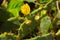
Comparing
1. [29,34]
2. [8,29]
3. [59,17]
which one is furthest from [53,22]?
[8,29]

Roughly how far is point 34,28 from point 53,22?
5.2 inches

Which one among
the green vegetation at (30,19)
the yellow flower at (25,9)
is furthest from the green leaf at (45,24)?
the yellow flower at (25,9)

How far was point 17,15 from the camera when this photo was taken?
1401mm

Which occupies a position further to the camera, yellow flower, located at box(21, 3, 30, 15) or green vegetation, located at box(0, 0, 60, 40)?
yellow flower, located at box(21, 3, 30, 15)

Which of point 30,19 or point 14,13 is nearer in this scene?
point 30,19

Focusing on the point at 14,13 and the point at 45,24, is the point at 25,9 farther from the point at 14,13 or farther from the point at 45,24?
the point at 45,24

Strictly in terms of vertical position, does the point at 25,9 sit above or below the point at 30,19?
above

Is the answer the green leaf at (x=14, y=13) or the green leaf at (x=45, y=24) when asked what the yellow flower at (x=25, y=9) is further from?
the green leaf at (x=45, y=24)

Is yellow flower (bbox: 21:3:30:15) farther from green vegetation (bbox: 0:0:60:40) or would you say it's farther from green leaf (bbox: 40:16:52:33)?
green leaf (bbox: 40:16:52:33)

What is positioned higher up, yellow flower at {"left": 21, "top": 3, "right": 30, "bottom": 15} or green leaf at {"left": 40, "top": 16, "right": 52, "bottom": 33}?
yellow flower at {"left": 21, "top": 3, "right": 30, "bottom": 15}

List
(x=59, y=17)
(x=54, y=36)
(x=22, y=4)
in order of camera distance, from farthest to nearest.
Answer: (x=22, y=4) → (x=59, y=17) → (x=54, y=36)

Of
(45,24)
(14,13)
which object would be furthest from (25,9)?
(45,24)

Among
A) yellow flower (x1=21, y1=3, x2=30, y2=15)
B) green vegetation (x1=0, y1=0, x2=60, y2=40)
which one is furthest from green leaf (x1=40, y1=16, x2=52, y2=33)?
yellow flower (x1=21, y1=3, x2=30, y2=15)

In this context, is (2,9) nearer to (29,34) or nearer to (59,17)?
(29,34)
